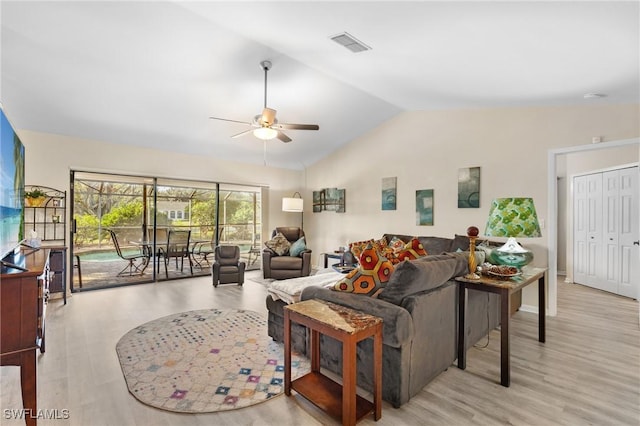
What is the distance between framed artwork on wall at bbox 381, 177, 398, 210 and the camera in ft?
18.0

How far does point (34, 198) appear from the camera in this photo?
12.9 ft

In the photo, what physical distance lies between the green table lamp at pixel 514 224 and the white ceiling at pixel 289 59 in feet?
4.33

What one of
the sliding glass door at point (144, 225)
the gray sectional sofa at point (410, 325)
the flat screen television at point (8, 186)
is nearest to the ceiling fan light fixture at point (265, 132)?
the gray sectional sofa at point (410, 325)

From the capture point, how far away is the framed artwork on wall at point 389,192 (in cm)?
549

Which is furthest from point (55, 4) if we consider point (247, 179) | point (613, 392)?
point (613, 392)

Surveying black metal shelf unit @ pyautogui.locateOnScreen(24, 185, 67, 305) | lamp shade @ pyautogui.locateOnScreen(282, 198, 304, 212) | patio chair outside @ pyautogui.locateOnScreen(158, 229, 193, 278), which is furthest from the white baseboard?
black metal shelf unit @ pyautogui.locateOnScreen(24, 185, 67, 305)

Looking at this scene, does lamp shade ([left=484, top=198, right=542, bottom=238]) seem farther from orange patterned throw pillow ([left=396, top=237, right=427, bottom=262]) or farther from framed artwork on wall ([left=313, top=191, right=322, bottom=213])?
framed artwork on wall ([left=313, top=191, right=322, bottom=213])

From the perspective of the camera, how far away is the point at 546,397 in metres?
2.09

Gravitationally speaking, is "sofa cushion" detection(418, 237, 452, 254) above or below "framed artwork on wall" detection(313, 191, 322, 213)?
below

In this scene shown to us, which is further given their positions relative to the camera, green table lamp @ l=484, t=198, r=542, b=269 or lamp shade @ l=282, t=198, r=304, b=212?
lamp shade @ l=282, t=198, r=304, b=212

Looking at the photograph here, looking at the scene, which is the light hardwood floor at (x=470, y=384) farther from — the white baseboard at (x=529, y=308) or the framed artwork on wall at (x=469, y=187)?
the framed artwork on wall at (x=469, y=187)

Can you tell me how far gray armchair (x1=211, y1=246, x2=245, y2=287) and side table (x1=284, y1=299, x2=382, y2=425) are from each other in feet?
10.7

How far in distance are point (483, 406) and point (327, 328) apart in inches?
47.6

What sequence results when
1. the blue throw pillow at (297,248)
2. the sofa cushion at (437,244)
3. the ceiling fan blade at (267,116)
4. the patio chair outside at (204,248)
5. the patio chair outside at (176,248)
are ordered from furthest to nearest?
the patio chair outside at (204,248) < the patio chair outside at (176,248) < the blue throw pillow at (297,248) < the sofa cushion at (437,244) < the ceiling fan blade at (267,116)
